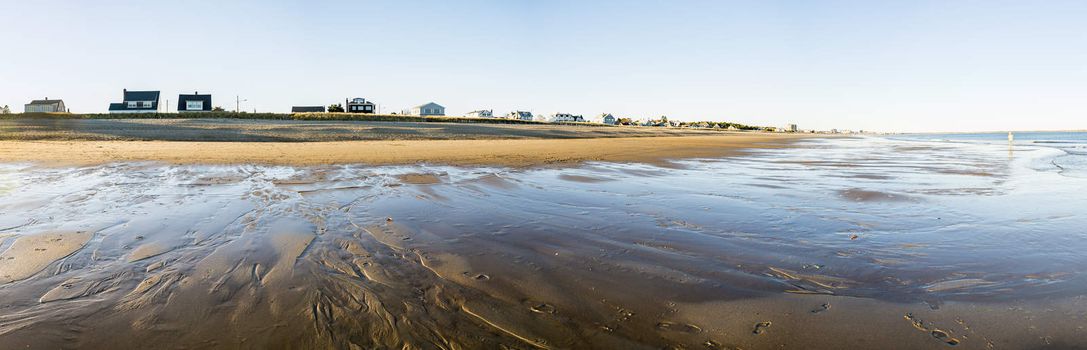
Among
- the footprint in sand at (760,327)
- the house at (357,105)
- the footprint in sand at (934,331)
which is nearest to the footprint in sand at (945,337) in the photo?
the footprint in sand at (934,331)

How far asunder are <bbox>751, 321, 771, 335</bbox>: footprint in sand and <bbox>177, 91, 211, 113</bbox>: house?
85.0 metres

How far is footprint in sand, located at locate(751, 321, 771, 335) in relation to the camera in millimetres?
2625

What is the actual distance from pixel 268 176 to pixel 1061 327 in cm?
1074

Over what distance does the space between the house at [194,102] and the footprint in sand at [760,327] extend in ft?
279

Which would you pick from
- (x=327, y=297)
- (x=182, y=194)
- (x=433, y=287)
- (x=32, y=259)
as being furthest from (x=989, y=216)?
(x=182, y=194)

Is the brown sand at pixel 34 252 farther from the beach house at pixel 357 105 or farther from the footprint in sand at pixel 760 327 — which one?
the beach house at pixel 357 105

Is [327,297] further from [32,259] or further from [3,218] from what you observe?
[3,218]

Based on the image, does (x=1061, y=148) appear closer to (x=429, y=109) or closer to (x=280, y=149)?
(x=280, y=149)

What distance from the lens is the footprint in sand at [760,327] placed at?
2625 millimetres

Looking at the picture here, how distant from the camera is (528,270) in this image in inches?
145

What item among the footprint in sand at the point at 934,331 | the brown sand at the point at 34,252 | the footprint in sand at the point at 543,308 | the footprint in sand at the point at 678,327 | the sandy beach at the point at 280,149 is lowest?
the footprint in sand at the point at 678,327

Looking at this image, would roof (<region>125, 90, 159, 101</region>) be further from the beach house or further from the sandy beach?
the sandy beach

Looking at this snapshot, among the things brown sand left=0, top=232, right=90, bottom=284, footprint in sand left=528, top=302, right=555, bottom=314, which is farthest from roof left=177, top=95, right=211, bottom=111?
footprint in sand left=528, top=302, right=555, bottom=314

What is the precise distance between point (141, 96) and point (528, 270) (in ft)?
287
